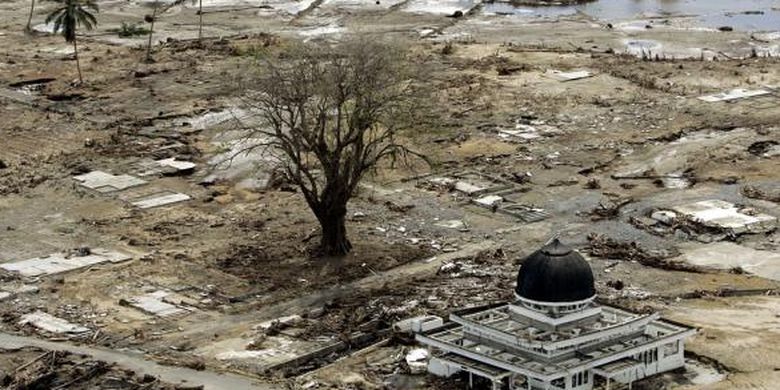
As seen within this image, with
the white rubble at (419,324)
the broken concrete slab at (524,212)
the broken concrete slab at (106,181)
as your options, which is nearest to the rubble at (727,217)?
the broken concrete slab at (524,212)

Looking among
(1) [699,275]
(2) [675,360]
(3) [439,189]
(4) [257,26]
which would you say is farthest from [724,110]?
(4) [257,26]

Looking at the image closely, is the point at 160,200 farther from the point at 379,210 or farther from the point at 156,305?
the point at 156,305

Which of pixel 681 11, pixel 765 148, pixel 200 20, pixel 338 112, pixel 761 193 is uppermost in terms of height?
pixel 338 112

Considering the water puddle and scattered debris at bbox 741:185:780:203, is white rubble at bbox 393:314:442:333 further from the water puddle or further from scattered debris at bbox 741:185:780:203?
scattered debris at bbox 741:185:780:203

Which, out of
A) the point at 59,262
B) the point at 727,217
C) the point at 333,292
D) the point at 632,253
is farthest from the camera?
the point at 727,217

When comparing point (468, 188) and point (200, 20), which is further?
point (200, 20)

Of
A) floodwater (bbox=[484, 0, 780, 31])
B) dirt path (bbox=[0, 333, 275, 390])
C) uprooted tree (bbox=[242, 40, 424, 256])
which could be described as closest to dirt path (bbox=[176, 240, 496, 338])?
dirt path (bbox=[0, 333, 275, 390])

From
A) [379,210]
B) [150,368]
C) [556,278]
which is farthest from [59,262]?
[556,278]
